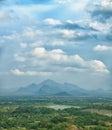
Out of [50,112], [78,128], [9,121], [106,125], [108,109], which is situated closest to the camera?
[78,128]

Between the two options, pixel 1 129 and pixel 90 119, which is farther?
pixel 90 119

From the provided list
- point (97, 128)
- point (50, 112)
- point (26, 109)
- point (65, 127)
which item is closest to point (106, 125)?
point (97, 128)

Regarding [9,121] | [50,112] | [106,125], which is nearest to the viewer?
[106,125]

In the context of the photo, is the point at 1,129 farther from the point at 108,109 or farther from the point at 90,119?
the point at 108,109

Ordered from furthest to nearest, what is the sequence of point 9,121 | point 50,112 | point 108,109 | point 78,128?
point 108,109
point 50,112
point 9,121
point 78,128

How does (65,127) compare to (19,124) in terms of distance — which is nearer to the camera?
(65,127)

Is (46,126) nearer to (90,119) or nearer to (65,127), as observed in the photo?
(65,127)

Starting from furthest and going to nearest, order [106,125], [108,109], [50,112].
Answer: [108,109] < [50,112] < [106,125]

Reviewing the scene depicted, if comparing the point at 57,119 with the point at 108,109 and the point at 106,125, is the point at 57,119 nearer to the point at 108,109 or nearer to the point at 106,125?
the point at 106,125

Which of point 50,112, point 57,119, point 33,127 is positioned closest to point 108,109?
point 50,112
